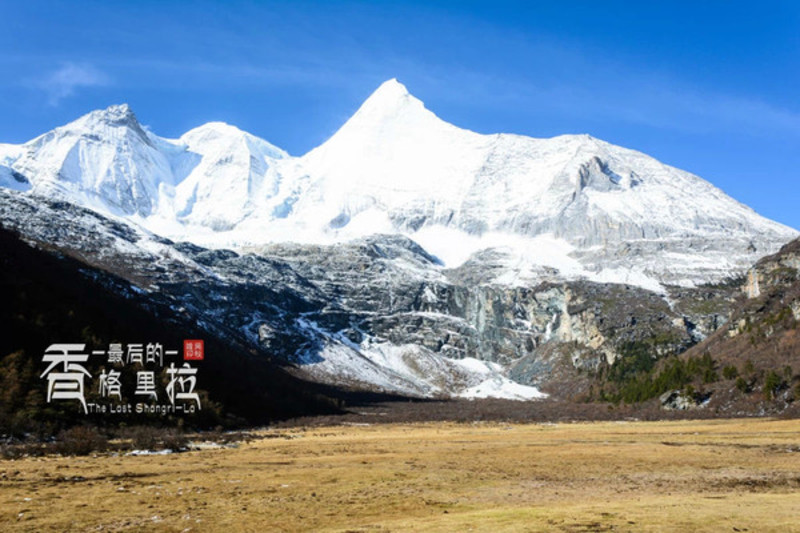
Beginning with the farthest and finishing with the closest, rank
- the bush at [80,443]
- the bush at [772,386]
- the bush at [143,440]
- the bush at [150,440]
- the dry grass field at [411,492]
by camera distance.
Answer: the bush at [772,386] < the bush at [150,440] < the bush at [143,440] < the bush at [80,443] < the dry grass field at [411,492]

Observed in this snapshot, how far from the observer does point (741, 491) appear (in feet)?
104

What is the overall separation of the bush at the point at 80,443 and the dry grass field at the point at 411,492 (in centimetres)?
272

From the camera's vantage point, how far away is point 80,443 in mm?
53156

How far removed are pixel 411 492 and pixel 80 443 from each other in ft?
113

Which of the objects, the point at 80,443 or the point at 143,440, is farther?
the point at 143,440

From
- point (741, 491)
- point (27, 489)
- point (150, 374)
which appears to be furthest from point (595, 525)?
point (150, 374)

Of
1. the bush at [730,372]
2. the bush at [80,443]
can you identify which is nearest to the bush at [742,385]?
the bush at [730,372]

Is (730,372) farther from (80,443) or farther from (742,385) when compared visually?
(80,443)

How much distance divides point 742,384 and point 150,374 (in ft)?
383

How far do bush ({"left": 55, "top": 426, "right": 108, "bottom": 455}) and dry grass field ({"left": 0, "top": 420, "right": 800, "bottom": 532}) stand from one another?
272 centimetres

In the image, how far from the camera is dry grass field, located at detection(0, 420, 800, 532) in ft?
78.4

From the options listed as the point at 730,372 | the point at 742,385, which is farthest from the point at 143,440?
the point at 730,372

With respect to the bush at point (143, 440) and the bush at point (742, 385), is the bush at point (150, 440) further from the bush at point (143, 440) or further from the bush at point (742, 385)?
the bush at point (742, 385)

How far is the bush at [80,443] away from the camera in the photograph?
51656mm
